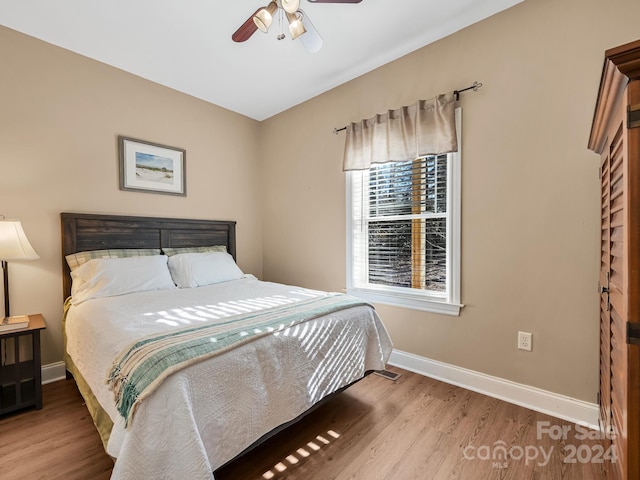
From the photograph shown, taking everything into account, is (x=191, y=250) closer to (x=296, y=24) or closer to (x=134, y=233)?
(x=134, y=233)

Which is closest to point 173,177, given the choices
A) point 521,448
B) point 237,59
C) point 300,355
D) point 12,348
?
point 237,59

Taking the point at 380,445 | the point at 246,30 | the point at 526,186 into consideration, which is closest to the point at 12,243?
the point at 246,30

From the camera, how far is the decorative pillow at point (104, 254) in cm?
248

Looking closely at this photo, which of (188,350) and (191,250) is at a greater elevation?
(191,250)

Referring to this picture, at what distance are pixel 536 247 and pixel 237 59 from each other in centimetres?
282

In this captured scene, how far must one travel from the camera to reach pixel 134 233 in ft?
9.55

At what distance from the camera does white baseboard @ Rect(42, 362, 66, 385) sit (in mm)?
2400

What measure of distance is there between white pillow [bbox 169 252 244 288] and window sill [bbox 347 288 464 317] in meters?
1.28

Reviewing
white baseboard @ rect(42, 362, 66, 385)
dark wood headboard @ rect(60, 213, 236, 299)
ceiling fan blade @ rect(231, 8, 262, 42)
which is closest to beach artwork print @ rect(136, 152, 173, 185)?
dark wood headboard @ rect(60, 213, 236, 299)

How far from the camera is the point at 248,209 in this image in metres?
3.90

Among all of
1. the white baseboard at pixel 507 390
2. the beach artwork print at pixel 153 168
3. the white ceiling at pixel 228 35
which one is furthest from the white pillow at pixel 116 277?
the white baseboard at pixel 507 390

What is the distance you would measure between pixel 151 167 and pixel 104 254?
97 centimetres

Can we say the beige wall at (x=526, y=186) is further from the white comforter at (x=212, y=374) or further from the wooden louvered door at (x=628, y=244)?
the wooden louvered door at (x=628, y=244)

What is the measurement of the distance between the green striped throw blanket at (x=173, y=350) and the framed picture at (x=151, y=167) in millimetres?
2055
